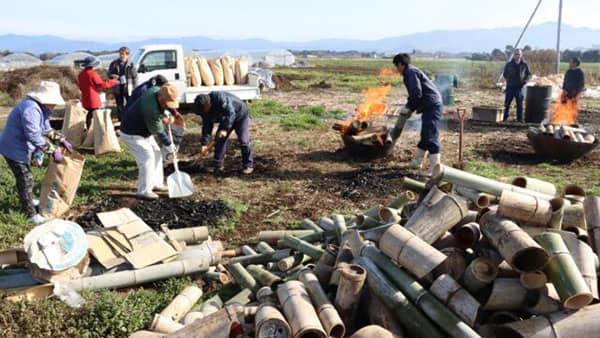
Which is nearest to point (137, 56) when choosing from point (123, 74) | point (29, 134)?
point (123, 74)

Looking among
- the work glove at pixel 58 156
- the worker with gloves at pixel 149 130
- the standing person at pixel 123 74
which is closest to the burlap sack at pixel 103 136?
the standing person at pixel 123 74

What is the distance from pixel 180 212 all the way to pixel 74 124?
4815mm

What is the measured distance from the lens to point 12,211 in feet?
21.0

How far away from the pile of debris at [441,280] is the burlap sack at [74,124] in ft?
20.4

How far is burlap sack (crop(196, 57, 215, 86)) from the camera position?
1344 centimetres

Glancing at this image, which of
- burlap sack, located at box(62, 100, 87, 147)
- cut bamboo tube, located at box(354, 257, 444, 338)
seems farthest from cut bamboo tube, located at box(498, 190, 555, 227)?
burlap sack, located at box(62, 100, 87, 147)

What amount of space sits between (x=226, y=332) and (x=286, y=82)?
75.7 feet

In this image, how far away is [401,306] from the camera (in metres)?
3.41

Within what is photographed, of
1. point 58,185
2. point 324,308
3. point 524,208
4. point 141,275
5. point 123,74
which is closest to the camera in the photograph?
point 324,308

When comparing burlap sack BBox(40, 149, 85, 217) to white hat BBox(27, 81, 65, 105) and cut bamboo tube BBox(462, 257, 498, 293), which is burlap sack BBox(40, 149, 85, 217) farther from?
cut bamboo tube BBox(462, 257, 498, 293)

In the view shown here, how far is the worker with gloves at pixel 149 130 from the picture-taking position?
6.62m

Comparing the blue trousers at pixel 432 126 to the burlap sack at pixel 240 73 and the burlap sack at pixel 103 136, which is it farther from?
the burlap sack at pixel 240 73

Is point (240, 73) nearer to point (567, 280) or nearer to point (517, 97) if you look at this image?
point (517, 97)

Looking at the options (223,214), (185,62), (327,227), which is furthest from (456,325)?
(185,62)
